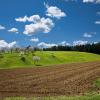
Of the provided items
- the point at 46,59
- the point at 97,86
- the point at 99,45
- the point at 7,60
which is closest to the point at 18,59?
the point at 7,60

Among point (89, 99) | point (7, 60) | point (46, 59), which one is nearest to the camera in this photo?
point (89, 99)

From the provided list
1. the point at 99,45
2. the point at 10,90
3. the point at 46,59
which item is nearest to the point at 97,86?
the point at 10,90

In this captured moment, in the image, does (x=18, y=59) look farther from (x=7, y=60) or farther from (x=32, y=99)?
(x=32, y=99)

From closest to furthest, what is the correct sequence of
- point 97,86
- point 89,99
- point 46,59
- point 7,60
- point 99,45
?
point 89,99, point 97,86, point 7,60, point 46,59, point 99,45

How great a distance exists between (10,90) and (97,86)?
892cm

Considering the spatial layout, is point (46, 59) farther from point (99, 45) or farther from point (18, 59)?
point (99, 45)

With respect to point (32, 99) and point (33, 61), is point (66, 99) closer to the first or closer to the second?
point (32, 99)

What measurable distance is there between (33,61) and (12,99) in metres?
81.6

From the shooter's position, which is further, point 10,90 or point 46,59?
point 46,59

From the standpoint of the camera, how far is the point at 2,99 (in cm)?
2158

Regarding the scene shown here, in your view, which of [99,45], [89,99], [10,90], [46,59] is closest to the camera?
[89,99]

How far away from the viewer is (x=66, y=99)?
20953 millimetres

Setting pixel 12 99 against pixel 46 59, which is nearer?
pixel 12 99

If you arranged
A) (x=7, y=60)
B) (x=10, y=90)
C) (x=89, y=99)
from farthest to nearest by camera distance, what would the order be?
(x=7, y=60) → (x=10, y=90) → (x=89, y=99)
